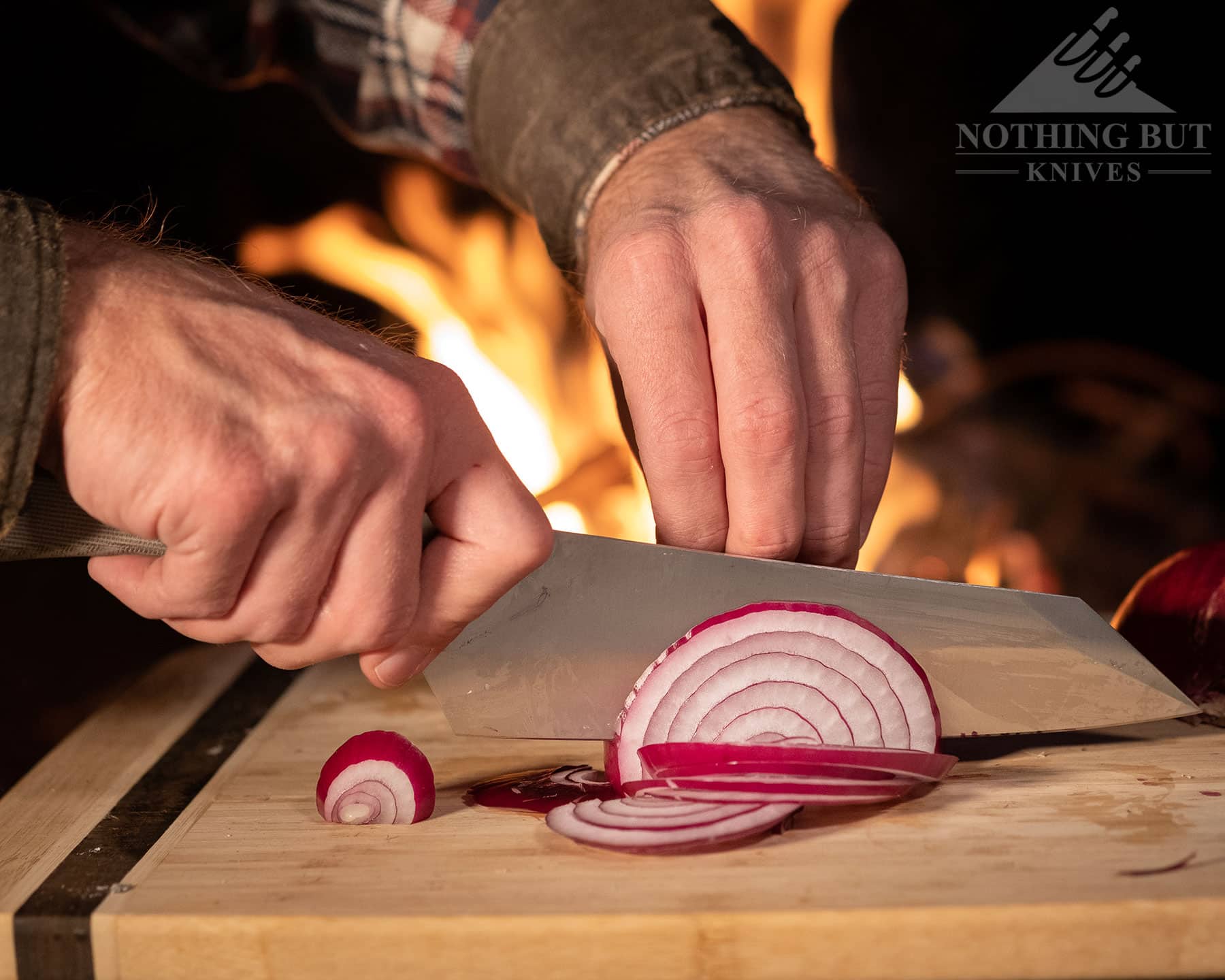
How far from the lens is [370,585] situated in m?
1.13

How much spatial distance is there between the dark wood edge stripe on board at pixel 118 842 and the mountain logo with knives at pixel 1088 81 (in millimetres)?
2278

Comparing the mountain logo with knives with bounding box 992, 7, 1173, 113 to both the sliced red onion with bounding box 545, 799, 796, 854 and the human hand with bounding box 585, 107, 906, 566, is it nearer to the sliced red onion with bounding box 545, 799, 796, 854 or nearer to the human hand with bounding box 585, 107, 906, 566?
the human hand with bounding box 585, 107, 906, 566

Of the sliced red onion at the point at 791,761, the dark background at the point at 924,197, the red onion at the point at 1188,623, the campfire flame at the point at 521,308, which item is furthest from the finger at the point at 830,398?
the dark background at the point at 924,197

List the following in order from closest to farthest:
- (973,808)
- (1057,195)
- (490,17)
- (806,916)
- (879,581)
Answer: (806,916) → (973,808) → (879,581) → (490,17) → (1057,195)

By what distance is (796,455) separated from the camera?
52.2 inches

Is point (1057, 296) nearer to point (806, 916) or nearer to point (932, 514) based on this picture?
point (932, 514)

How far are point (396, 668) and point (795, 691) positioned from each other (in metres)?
0.49

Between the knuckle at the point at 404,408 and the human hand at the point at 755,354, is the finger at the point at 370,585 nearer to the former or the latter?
the knuckle at the point at 404,408

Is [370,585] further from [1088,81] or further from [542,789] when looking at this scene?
[1088,81]

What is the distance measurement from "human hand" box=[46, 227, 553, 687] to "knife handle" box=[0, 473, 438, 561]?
0.14 ft

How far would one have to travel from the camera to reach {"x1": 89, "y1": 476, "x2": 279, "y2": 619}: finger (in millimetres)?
996

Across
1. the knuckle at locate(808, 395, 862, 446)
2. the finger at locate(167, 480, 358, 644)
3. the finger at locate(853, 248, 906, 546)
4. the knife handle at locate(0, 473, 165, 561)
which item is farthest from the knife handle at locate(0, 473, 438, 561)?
the finger at locate(853, 248, 906, 546)

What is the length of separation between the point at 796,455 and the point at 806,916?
21.4 inches

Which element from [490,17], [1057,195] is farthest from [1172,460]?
[490,17]
